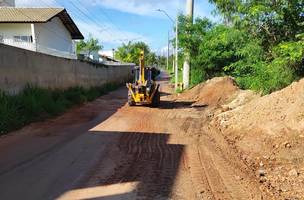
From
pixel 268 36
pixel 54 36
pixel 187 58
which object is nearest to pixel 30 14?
pixel 54 36

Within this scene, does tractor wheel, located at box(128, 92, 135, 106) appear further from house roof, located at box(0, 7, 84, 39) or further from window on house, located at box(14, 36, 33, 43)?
window on house, located at box(14, 36, 33, 43)

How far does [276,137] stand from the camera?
11.3 m

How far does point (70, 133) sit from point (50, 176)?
220 inches

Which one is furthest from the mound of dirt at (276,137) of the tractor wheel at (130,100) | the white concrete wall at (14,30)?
the white concrete wall at (14,30)

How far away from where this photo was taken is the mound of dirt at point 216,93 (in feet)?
78.0

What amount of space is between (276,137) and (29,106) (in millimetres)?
9683

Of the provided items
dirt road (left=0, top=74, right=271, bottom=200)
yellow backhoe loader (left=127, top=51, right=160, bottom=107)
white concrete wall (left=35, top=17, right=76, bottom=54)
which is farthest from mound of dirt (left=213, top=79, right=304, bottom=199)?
white concrete wall (left=35, top=17, right=76, bottom=54)

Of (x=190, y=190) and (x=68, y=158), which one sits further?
(x=68, y=158)

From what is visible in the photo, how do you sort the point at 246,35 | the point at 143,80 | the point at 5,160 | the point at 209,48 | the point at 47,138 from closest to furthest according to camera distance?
the point at 5,160 < the point at 47,138 < the point at 246,35 < the point at 143,80 < the point at 209,48

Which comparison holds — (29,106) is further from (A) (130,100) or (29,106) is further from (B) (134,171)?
(B) (134,171)

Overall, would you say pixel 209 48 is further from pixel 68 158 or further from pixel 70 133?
pixel 68 158

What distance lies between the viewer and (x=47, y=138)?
12.9 m

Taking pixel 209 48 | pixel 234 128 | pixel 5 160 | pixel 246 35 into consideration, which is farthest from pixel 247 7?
pixel 209 48

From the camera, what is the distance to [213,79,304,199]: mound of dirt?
8.59 meters
